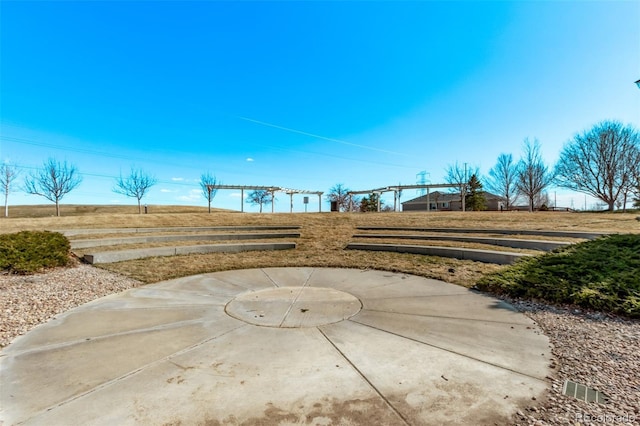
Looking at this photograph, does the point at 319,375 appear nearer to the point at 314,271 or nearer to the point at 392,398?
the point at 392,398

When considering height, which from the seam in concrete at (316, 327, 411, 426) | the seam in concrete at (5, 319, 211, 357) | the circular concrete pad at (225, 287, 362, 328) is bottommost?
the seam in concrete at (316, 327, 411, 426)

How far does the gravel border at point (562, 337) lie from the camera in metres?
1.96

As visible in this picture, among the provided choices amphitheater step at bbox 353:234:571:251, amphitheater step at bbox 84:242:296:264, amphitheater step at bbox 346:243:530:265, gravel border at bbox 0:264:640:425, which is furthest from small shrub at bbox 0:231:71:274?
amphitheater step at bbox 353:234:571:251

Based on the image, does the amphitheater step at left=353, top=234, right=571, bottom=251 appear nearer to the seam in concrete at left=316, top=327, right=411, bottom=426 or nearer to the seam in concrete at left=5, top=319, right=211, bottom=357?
the seam in concrete at left=316, top=327, right=411, bottom=426

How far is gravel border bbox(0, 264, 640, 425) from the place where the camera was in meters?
1.96

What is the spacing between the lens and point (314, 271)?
21.5 feet

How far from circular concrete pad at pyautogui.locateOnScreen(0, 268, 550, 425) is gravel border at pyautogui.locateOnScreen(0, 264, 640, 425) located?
5.9 inches

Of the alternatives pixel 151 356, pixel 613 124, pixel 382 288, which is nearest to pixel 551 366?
pixel 382 288

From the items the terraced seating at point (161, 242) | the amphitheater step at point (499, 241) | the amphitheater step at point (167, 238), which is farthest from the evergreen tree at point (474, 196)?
the amphitheater step at point (167, 238)

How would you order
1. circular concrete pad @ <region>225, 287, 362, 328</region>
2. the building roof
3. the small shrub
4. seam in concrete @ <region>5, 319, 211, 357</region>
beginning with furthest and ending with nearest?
the building roof → the small shrub → circular concrete pad @ <region>225, 287, 362, 328</region> → seam in concrete @ <region>5, 319, 211, 357</region>

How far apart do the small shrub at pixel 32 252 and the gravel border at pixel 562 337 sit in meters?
0.27

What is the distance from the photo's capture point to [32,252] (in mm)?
6148

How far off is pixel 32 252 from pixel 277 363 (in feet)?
22.0

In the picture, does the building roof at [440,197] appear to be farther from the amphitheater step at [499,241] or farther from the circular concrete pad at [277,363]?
the circular concrete pad at [277,363]
